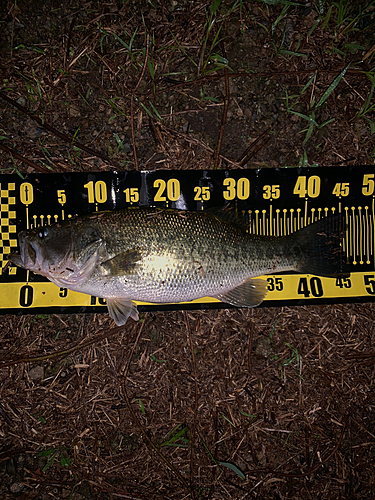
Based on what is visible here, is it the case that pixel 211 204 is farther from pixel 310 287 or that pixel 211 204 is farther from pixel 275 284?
pixel 310 287

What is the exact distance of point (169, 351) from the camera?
314 centimetres

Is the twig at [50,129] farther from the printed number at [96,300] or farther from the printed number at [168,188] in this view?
the printed number at [96,300]

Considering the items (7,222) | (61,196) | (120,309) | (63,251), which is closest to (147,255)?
(120,309)

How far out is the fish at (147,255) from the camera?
→ 8.72 feet

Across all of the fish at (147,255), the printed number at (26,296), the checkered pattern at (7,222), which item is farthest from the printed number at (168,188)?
the printed number at (26,296)

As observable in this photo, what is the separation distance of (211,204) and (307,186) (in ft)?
3.33

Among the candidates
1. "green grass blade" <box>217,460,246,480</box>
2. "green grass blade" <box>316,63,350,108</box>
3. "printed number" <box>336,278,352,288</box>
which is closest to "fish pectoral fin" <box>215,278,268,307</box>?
"printed number" <box>336,278,352,288</box>

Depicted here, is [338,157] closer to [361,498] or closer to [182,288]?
[182,288]

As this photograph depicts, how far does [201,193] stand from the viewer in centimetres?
310

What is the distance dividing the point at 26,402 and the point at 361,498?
11.9 ft

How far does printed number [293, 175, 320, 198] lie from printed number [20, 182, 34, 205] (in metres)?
2.71

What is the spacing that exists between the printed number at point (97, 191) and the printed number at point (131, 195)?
23cm

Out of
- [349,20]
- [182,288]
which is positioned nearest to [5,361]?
[182,288]

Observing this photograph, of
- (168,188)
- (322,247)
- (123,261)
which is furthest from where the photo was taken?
(168,188)
